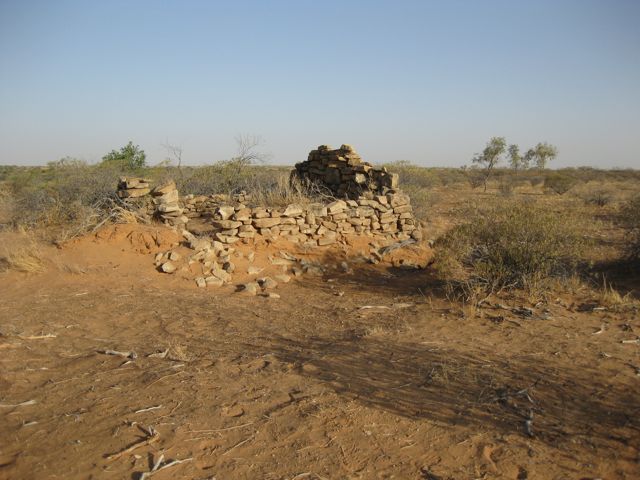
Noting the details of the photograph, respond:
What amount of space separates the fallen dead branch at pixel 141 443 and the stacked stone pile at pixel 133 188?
7.55 meters

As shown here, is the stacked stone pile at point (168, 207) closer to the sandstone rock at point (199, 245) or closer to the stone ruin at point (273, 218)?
the stone ruin at point (273, 218)

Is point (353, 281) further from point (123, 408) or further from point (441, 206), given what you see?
point (441, 206)

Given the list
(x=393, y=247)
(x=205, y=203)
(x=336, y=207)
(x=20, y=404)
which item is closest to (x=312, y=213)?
(x=336, y=207)

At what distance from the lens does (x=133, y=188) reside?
33.1ft

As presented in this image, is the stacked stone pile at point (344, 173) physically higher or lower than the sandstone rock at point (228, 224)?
higher

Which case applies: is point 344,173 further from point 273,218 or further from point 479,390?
point 479,390

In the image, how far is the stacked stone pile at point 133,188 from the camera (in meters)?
9.96

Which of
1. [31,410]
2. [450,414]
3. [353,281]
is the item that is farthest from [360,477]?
[353,281]

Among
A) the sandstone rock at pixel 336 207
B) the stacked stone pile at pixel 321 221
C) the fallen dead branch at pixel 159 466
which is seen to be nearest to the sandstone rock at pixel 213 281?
the stacked stone pile at pixel 321 221

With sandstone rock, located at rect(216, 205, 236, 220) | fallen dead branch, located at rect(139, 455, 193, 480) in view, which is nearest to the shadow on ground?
fallen dead branch, located at rect(139, 455, 193, 480)

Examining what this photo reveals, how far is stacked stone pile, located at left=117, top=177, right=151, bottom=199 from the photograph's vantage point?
9961 millimetres

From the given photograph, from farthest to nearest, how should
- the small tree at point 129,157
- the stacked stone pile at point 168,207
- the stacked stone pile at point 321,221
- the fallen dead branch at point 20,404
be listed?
the small tree at point 129,157, the stacked stone pile at point 168,207, the stacked stone pile at point 321,221, the fallen dead branch at point 20,404

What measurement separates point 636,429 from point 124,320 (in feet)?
17.8

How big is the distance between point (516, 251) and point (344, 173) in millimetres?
6185
